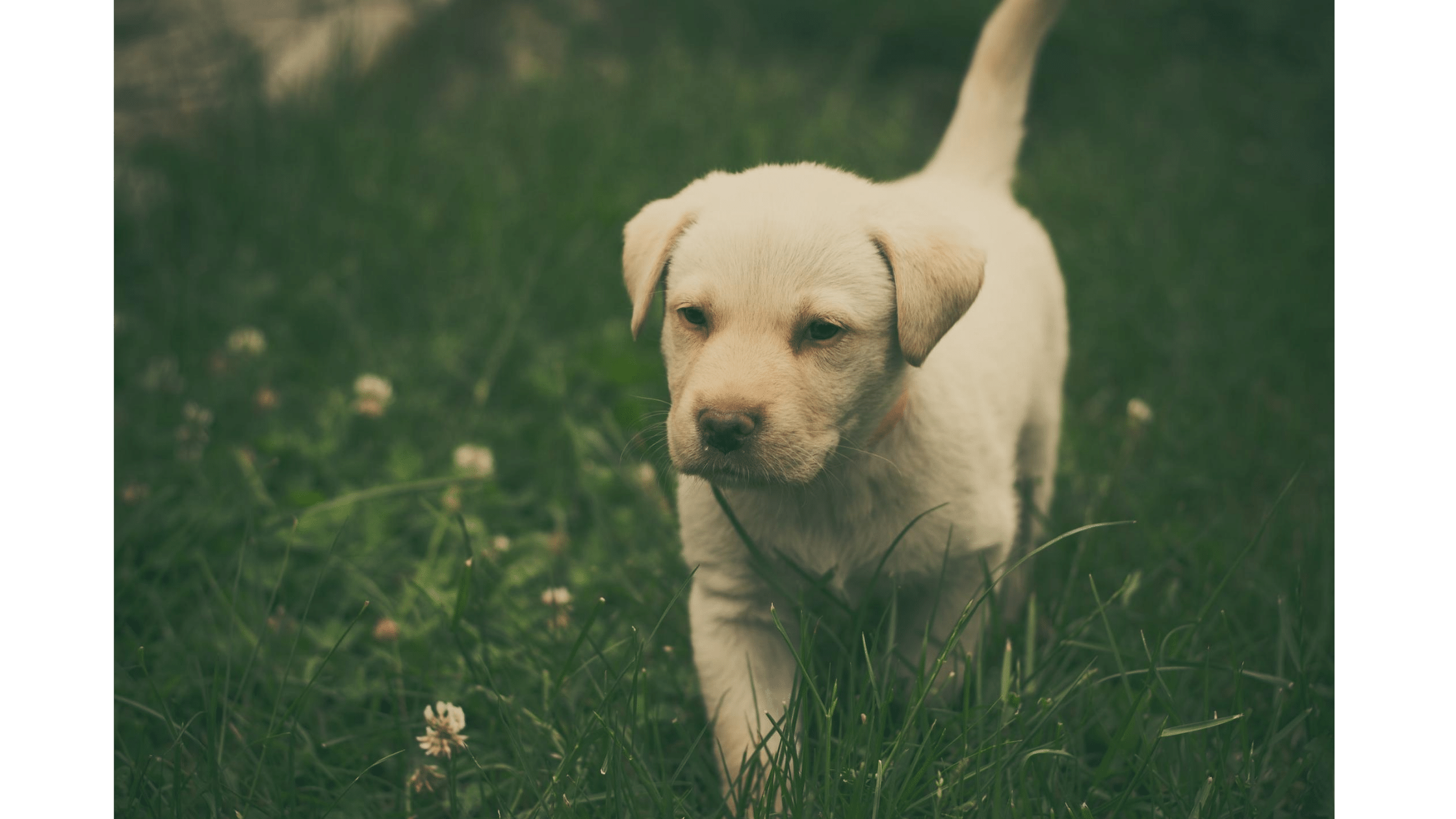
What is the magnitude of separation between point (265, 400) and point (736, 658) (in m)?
2.10

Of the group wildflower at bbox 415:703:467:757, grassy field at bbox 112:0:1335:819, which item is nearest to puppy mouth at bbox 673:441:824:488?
grassy field at bbox 112:0:1335:819

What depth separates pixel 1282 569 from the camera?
2.82m

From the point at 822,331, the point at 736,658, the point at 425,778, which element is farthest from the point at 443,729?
the point at 822,331

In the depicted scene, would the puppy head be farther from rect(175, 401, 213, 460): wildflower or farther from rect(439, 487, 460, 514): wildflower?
rect(175, 401, 213, 460): wildflower

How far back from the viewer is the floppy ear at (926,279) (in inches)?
79.0

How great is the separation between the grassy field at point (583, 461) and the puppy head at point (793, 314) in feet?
1.44

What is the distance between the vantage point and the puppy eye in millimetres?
2004

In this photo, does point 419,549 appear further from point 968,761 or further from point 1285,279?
point 1285,279

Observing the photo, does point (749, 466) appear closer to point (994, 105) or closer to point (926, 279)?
point (926, 279)

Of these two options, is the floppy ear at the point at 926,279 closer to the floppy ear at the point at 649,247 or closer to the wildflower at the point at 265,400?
the floppy ear at the point at 649,247

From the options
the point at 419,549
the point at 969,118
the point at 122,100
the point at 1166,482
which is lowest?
the point at 419,549

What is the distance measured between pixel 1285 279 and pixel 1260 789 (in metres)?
3.54

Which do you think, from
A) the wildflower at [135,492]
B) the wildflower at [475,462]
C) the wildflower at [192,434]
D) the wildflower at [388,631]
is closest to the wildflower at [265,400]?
the wildflower at [192,434]
